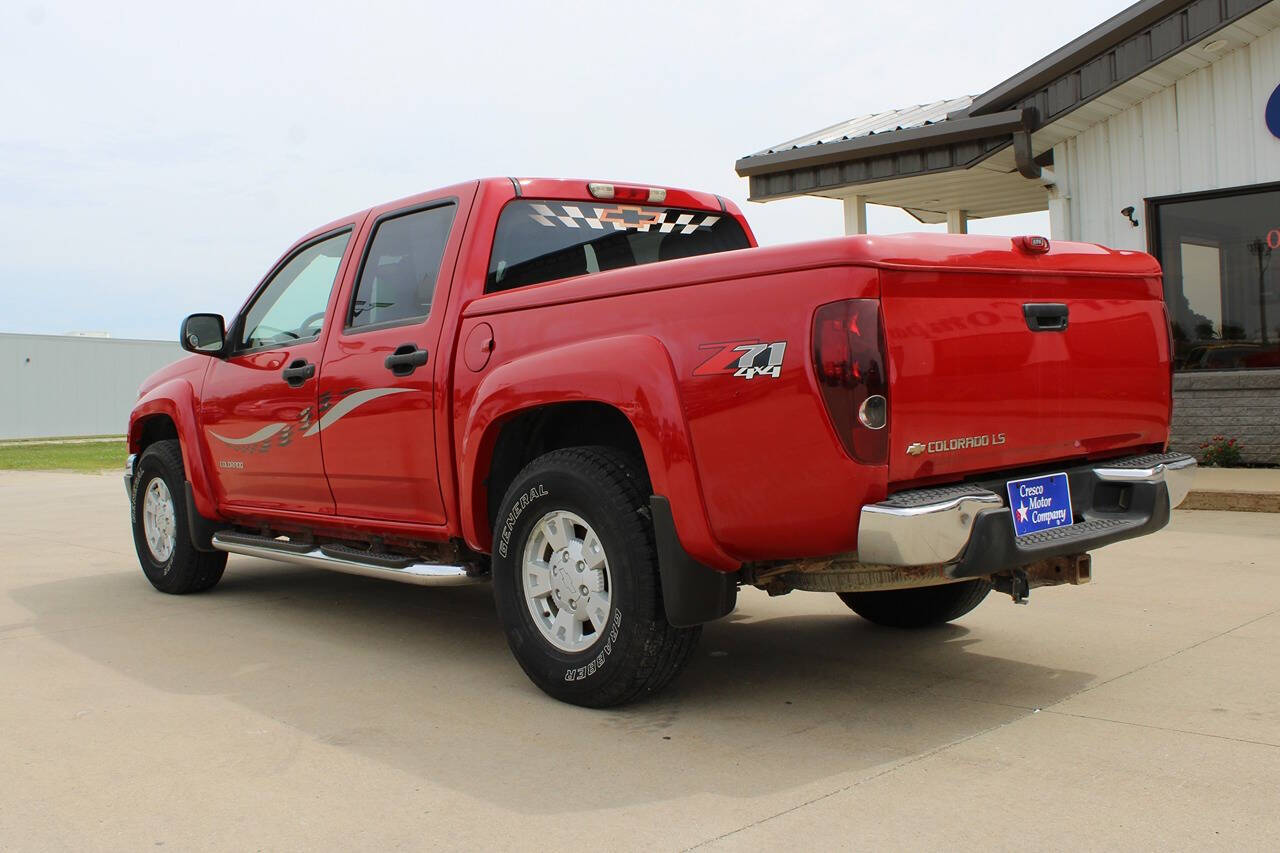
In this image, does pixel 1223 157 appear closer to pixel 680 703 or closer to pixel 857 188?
pixel 857 188

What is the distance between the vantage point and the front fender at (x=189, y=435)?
263 inches

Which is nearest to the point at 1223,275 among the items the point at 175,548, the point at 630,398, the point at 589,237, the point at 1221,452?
the point at 1221,452

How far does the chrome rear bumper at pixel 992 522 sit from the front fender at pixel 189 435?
13.9 feet

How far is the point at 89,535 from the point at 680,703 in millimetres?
7652

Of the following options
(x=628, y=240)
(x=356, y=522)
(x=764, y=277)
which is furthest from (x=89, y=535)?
(x=764, y=277)

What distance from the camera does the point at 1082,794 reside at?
3.33m

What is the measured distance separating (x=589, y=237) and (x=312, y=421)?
153cm

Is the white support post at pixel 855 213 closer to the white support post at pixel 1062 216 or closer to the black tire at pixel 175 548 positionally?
the white support post at pixel 1062 216

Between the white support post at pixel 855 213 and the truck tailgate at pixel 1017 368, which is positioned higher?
the white support post at pixel 855 213

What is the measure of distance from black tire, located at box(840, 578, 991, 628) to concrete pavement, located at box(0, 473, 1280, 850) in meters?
Result: 0.10

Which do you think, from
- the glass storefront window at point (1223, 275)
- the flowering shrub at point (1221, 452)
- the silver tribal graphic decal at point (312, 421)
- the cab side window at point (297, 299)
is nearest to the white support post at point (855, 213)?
the glass storefront window at point (1223, 275)

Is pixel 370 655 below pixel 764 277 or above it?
below

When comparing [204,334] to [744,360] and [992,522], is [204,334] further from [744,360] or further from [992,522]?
[992,522]

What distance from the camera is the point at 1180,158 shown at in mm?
10750
